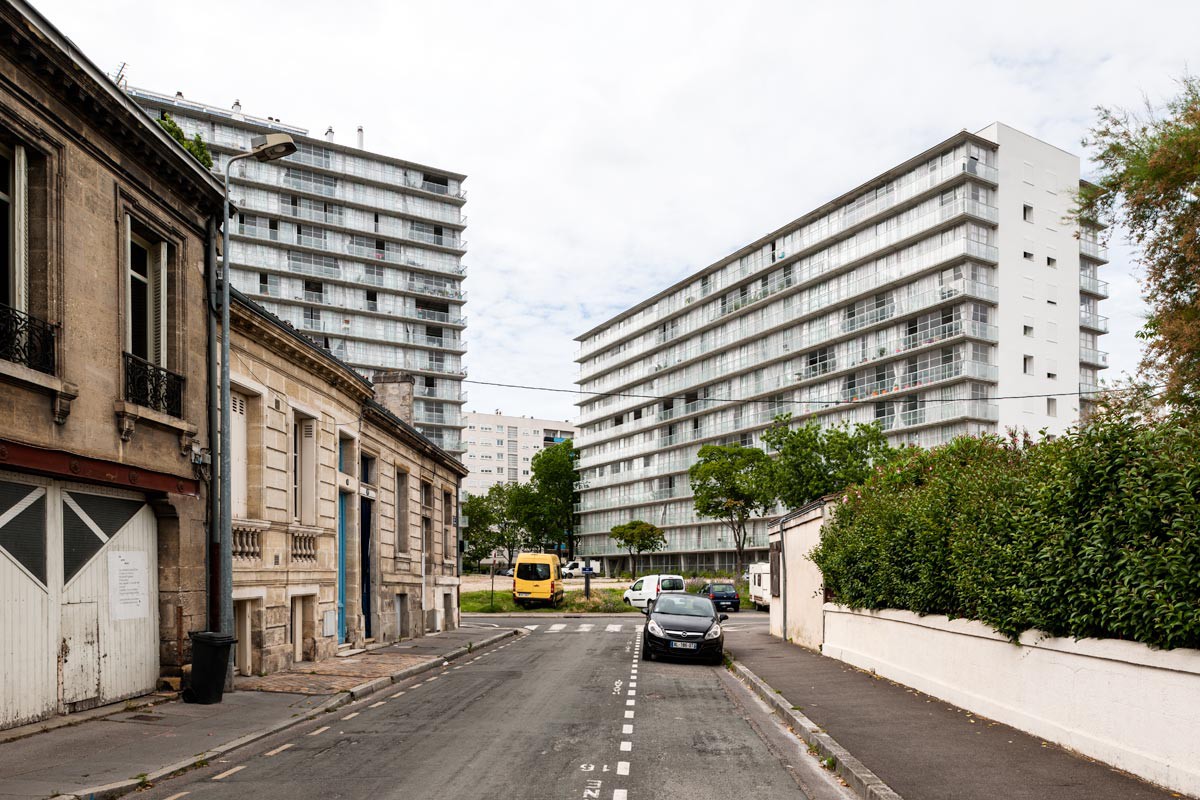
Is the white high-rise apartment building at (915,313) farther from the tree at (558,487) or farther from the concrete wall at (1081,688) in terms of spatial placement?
the concrete wall at (1081,688)

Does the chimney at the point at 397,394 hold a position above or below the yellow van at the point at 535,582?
above

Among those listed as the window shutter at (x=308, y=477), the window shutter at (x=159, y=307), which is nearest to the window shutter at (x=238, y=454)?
the window shutter at (x=159, y=307)

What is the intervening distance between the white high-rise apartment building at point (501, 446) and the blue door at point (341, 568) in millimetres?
120104

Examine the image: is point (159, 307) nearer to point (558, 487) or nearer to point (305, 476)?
point (305, 476)

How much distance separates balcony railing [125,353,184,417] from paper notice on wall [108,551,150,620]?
2.09m

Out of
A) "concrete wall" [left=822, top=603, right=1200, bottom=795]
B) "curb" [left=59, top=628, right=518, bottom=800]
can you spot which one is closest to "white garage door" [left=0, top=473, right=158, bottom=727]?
"curb" [left=59, top=628, right=518, bottom=800]

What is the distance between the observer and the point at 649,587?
49375mm

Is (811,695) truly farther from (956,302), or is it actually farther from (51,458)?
(956,302)

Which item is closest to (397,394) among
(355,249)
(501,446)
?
(355,249)

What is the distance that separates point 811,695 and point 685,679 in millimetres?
3986

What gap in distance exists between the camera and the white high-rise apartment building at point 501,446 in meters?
148

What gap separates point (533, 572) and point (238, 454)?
34.4 m

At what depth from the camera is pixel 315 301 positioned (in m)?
85.4

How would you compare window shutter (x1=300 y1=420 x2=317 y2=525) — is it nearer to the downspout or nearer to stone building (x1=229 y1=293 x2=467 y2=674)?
stone building (x1=229 y1=293 x2=467 y2=674)
